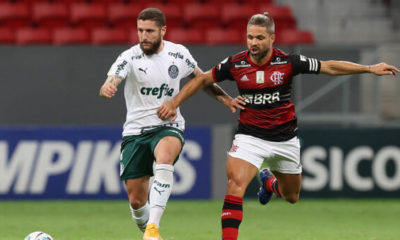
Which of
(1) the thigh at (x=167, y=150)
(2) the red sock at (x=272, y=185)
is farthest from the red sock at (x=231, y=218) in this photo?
(2) the red sock at (x=272, y=185)

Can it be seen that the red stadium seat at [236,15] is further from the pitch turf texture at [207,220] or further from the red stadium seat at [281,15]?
the pitch turf texture at [207,220]

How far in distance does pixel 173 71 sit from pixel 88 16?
822 centimetres

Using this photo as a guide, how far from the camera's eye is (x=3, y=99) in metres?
13.5

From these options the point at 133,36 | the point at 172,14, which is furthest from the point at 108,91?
the point at 172,14

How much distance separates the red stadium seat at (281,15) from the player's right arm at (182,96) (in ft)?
27.0

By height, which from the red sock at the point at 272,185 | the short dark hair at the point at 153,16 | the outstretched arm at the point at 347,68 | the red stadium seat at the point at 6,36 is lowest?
the red sock at the point at 272,185

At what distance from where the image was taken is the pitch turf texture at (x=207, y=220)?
352 inches

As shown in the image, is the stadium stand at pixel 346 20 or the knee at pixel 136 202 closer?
the knee at pixel 136 202

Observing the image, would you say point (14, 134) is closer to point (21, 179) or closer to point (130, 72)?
point (21, 179)

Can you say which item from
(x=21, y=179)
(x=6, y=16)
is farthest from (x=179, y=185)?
(x=6, y=16)

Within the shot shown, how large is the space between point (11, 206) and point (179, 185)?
2.51m

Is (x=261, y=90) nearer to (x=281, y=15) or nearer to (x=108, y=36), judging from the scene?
(x=108, y=36)

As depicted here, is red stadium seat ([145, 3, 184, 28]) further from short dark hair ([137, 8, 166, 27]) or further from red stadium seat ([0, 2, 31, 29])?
short dark hair ([137, 8, 166, 27])

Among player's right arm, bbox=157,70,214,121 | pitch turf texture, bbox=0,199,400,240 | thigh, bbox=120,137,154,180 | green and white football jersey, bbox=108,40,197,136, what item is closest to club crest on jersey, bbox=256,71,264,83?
player's right arm, bbox=157,70,214,121
